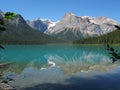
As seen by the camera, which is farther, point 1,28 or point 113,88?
point 113,88

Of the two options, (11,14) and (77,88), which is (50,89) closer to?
(77,88)

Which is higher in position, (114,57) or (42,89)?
(114,57)

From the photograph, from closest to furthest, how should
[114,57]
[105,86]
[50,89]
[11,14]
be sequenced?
[11,14]
[114,57]
[50,89]
[105,86]

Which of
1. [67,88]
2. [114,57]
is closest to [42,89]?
[67,88]

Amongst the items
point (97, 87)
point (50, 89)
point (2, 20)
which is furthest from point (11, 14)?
point (97, 87)

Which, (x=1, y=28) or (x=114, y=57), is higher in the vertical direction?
(x=1, y=28)

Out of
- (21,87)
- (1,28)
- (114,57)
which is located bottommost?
(21,87)

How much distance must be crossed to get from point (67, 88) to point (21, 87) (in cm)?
467

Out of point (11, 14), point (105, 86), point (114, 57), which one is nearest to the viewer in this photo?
point (11, 14)

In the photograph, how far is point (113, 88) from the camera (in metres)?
25.6

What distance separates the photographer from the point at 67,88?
2564 cm

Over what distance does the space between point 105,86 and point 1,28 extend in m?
22.2

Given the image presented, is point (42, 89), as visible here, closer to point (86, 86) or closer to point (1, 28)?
point (86, 86)

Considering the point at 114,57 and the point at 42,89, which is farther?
the point at 42,89
